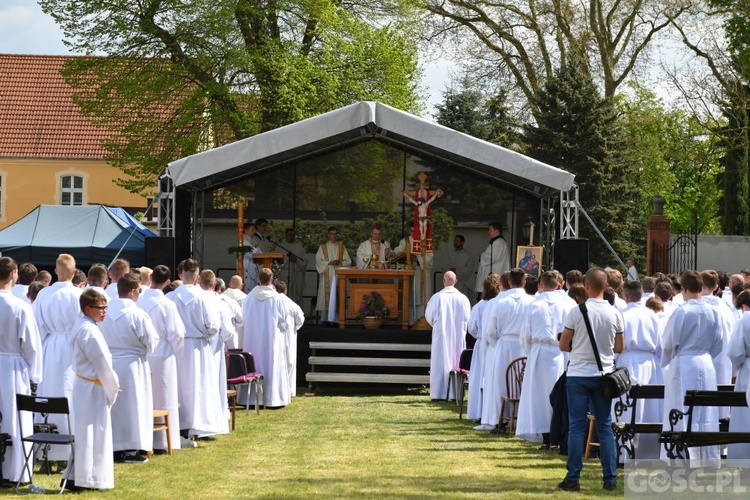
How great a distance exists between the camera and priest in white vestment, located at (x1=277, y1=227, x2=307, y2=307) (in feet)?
80.9

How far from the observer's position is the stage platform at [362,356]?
67.2 ft

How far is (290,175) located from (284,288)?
6.35 m

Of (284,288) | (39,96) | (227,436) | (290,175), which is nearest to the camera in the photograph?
(227,436)

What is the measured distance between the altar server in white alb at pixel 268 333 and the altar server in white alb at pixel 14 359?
8.08 meters

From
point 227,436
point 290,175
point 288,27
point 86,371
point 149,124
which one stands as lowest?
point 227,436

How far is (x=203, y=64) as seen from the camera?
34.5 metres

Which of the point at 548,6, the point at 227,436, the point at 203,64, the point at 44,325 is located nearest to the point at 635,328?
the point at 227,436

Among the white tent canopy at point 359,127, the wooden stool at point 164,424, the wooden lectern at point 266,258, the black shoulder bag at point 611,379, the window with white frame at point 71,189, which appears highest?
the window with white frame at point 71,189

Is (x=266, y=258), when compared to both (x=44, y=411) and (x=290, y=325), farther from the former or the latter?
(x=44, y=411)

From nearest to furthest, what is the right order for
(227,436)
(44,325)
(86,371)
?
1. (86,371)
2. (44,325)
3. (227,436)

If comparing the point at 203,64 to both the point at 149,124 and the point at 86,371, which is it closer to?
the point at 149,124

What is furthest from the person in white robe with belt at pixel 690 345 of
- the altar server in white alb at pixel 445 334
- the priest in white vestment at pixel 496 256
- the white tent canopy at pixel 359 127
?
the priest in white vestment at pixel 496 256

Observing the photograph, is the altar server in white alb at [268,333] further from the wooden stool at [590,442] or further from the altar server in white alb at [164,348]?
the wooden stool at [590,442]

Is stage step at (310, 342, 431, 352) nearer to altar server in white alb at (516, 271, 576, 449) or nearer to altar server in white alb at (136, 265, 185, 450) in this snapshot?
altar server in white alb at (516, 271, 576, 449)
